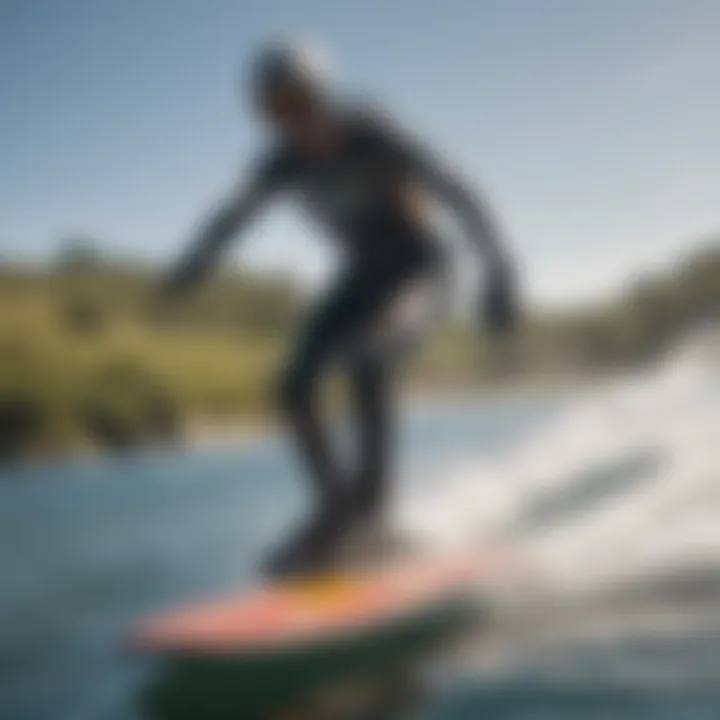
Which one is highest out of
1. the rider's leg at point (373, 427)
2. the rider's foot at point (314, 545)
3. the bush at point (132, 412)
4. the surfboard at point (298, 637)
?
the bush at point (132, 412)

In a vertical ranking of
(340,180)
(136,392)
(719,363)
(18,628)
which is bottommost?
(18,628)

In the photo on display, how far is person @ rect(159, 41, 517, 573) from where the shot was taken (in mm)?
1556

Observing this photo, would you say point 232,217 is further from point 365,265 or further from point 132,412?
point 132,412

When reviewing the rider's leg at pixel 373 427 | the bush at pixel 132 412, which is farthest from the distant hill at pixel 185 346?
the rider's leg at pixel 373 427

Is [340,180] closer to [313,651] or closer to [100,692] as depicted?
[313,651]

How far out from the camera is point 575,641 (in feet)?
4.15

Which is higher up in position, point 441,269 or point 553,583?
point 441,269

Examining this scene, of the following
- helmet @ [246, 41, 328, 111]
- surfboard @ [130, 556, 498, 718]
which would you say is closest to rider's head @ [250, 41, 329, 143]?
helmet @ [246, 41, 328, 111]

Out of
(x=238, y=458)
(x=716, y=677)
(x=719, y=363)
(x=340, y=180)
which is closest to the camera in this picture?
(x=716, y=677)

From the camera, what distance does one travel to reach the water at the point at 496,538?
3.90 ft

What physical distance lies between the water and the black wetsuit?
0.13 meters

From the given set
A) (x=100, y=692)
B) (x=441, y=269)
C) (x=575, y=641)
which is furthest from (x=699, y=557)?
(x=100, y=692)

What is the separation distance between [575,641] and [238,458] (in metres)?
0.89

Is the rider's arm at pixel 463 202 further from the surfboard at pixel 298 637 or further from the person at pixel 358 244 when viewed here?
the surfboard at pixel 298 637
